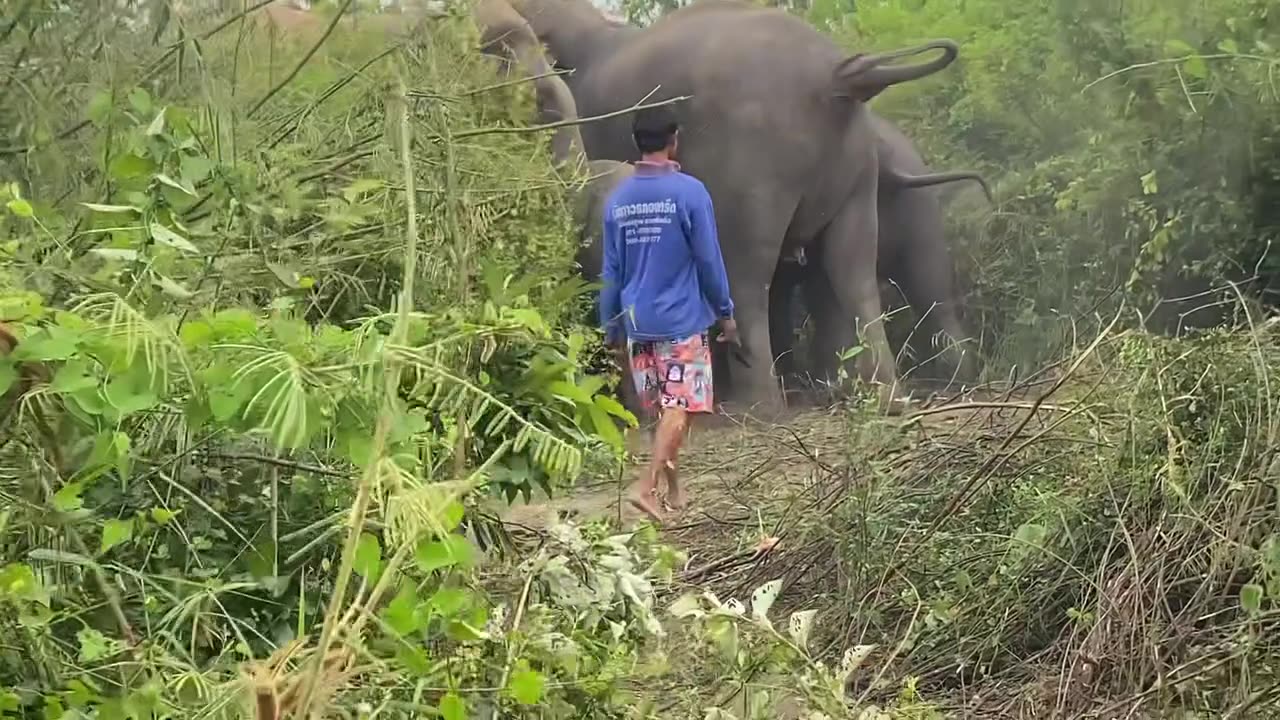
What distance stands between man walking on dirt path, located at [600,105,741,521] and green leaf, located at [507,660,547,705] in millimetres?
3012

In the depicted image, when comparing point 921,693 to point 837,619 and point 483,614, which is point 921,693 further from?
point 483,614

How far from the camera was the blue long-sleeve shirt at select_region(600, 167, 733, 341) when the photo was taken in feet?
16.8

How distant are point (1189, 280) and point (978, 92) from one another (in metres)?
2.98

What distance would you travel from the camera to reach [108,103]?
265 cm

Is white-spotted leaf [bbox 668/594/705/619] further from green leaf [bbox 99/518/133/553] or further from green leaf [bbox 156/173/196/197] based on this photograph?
green leaf [bbox 156/173/196/197]

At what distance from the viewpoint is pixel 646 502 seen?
5016 millimetres

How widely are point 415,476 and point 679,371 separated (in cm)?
335

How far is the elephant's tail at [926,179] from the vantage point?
8375 millimetres

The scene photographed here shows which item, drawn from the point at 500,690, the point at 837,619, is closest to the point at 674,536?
the point at 837,619

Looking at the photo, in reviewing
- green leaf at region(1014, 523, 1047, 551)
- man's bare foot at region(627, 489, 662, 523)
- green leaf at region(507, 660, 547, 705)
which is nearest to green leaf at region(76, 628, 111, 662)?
green leaf at region(507, 660, 547, 705)

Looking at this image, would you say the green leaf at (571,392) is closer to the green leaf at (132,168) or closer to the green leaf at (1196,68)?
the green leaf at (132,168)

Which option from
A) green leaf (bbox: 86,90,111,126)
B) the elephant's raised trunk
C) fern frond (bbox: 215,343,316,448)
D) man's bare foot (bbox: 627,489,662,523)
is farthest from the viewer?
the elephant's raised trunk

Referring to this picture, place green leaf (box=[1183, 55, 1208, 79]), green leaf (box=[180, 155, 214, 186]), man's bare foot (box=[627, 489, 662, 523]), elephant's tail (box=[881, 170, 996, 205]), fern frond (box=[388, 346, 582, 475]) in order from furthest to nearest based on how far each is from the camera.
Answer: elephant's tail (box=[881, 170, 996, 205]) → green leaf (box=[1183, 55, 1208, 79]) → man's bare foot (box=[627, 489, 662, 523]) → green leaf (box=[180, 155, 214, 186]) → fern frond (box=[388, 346, 582, 475])

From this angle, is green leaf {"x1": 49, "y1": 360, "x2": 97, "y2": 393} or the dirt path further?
the dirt path
